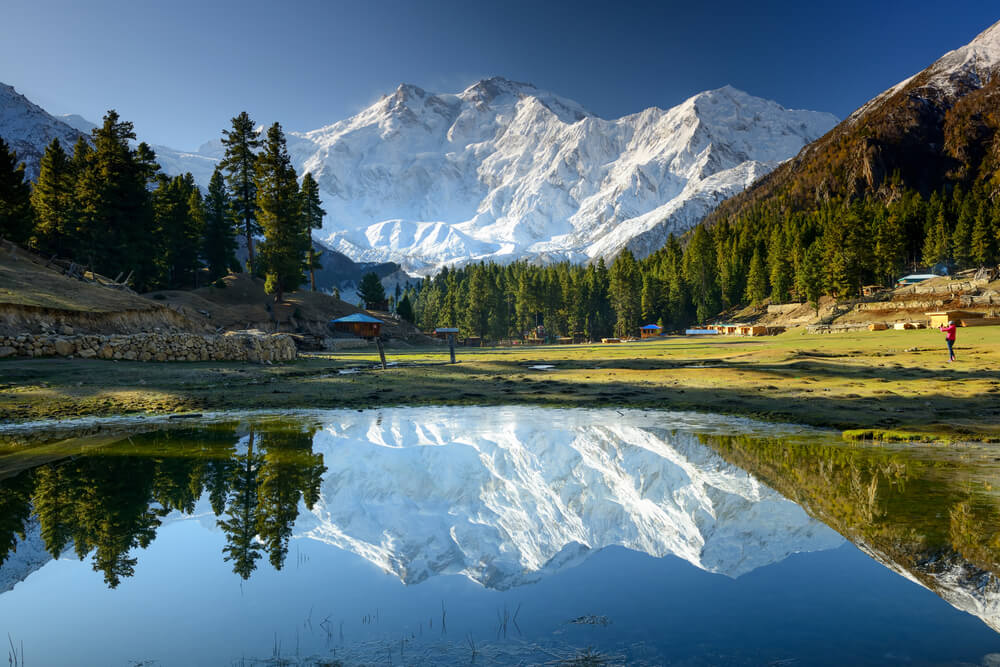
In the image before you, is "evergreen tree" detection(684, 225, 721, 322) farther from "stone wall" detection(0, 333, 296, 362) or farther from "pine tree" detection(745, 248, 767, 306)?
"stone wall" detection(0, 333, 296, 362)

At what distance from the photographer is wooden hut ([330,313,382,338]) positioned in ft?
210

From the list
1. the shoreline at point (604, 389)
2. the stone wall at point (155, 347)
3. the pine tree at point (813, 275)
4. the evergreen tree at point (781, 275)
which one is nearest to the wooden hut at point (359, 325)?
the stone wall at point (155, 347)

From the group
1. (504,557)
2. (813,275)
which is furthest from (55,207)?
(813,275)

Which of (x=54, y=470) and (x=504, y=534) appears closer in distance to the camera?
(x=504, y=534)

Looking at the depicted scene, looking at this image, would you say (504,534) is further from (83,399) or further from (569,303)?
(569,303)

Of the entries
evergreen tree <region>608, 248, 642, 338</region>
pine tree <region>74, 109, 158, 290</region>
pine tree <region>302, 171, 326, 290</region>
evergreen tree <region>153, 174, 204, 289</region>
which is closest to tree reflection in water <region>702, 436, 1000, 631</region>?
pine tree <region>74, 109, 158, 290</region>

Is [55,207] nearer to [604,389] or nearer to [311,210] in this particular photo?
[311,210]

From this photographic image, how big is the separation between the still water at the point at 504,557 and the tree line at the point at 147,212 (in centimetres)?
4283

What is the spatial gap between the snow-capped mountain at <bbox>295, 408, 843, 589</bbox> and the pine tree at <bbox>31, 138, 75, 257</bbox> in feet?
163

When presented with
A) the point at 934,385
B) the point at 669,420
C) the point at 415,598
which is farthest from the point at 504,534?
the point at 934,385

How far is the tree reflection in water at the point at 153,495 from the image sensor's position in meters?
6.41

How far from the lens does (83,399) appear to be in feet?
58.2

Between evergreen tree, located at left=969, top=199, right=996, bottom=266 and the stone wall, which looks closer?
the stone wall

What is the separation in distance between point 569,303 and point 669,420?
354ft
